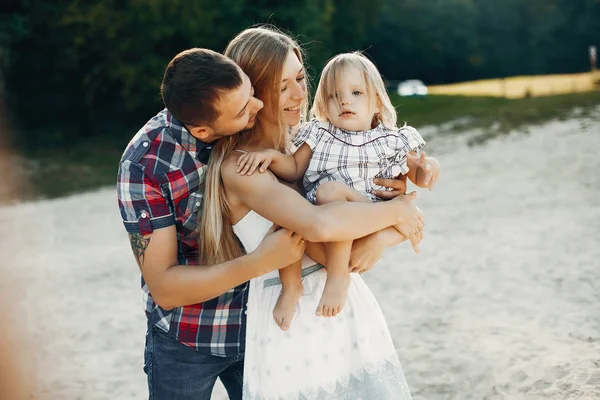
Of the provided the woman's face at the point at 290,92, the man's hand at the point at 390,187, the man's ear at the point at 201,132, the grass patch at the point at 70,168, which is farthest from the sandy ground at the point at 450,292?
the grass patch at the point at 70,168

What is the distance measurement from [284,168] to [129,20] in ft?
51.2

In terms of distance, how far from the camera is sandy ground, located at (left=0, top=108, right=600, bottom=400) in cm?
465

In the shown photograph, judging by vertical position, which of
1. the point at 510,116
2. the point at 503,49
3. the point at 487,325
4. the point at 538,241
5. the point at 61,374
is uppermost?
the point at 61,374

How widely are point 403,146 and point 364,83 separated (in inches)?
9.5

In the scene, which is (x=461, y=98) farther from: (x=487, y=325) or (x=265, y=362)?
(x=265, y=362)

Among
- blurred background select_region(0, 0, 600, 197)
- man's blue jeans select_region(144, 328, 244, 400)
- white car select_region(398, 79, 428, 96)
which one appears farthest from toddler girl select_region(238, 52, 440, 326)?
white car select_region(398, 79, 428, 96)

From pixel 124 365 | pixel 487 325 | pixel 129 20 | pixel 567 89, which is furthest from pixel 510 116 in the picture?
pixel 124 365

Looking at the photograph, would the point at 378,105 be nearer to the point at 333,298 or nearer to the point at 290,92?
the point at 290,92

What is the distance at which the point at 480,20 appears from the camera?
32.7 m

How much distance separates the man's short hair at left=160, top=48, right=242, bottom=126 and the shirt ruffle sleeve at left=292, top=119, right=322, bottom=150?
1.50ft

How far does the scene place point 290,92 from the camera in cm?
214

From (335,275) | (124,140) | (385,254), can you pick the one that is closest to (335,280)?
(335,275)

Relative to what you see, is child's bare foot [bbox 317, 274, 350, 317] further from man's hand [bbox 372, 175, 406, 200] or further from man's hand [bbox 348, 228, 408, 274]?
man's hand [bbox 372, 175, 406, 200]

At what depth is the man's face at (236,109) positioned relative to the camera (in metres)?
1.91
